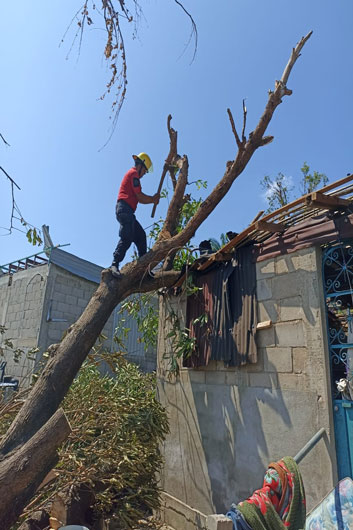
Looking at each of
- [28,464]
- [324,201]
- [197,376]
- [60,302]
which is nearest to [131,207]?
[197,376]

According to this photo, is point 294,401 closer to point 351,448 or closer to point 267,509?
point 351,448

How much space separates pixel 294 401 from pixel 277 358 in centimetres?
46

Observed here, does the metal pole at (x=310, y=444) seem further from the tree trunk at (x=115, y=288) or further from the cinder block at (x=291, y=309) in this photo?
the tree trunk at (x=115, y=288)

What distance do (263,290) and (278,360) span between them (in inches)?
31.8

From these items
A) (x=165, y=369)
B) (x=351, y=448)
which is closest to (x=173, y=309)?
(x=165, y=369)

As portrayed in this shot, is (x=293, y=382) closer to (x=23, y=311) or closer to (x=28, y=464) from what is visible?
(x=28, y=464)

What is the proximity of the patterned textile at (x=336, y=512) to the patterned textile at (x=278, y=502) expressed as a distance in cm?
11

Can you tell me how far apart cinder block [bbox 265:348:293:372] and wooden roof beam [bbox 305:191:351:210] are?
150 cm

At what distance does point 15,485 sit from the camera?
8.46ft

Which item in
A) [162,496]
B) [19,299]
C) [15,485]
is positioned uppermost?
[19,299]

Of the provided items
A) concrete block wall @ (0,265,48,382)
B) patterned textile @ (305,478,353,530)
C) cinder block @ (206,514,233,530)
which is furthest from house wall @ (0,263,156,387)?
cinder block @ (206,514,233,530)

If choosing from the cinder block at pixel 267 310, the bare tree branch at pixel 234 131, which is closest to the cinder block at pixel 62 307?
the bare tree branch at pixel 234 131

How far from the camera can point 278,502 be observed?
2.20 meters

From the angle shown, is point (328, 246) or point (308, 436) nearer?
point (308, 436)
